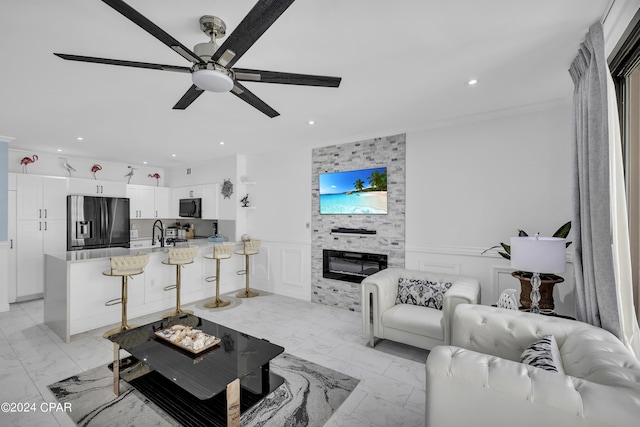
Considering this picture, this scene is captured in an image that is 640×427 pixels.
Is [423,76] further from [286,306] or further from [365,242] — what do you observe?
[286,306]

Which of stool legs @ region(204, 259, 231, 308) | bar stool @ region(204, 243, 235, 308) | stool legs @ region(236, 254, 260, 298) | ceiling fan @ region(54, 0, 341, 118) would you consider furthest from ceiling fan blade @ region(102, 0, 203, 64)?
stool legs @ region(236, 254, 260, 298)

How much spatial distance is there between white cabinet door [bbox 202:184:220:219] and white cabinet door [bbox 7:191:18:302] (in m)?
2.89

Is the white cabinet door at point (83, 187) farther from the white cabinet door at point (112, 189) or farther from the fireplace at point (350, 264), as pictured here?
the fireplace at point (350, 264)

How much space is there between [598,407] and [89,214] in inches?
273

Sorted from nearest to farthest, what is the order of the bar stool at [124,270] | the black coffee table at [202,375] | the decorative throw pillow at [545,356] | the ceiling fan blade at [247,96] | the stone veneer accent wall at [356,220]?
the decorative throw pillow at [545,356]
the black coffee table at [202,375]
the ceiling fan blade at [247,96]
the bar stool at [124,270]
the stone veneer accent wall at [356,220]

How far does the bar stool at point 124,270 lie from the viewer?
343cm

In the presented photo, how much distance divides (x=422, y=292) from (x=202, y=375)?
2376 millimetres

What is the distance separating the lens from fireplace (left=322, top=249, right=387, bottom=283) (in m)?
4.25

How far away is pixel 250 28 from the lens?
52.9 inches

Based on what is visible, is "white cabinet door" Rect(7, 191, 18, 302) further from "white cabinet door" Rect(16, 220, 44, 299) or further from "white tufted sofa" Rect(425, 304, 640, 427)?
"white tufted sofa" Rect(425, 304, 640, 427)

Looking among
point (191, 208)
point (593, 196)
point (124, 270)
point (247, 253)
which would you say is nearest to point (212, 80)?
point (593, 196)

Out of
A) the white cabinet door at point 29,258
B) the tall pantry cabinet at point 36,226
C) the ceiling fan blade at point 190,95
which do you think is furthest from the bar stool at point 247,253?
the white cabinet door at point 29,258

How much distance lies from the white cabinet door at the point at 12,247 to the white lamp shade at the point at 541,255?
6.98 metres

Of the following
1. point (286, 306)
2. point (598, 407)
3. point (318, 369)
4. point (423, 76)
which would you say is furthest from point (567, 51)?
point (286, 306)
